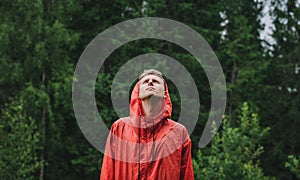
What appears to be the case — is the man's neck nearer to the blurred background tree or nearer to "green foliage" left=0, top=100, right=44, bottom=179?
"green foliage" left=0, top=100, right=44, bottom=179

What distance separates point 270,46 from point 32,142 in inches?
320

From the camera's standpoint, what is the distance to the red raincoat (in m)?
3.46

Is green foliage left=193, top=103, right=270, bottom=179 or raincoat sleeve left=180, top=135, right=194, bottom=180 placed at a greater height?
raincoat sleeve left=180, top=135, right=194, bottom=180

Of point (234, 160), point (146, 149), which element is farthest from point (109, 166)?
point (234, 160)

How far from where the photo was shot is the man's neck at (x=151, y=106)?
3543 mm

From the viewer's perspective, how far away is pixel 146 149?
3.48m

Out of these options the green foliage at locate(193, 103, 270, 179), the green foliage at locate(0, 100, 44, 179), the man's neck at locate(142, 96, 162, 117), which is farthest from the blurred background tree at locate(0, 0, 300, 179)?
the man's neck at locate(142, 96, 162, 117)

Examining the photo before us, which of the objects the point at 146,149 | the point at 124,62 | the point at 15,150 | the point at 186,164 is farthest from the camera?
the point at 124,62

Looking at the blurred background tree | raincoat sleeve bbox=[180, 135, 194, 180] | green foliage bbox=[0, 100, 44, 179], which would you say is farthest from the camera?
the blurred background tree

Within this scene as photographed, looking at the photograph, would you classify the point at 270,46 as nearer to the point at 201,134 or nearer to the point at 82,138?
the point at 201,134

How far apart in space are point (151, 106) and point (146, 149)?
0.30 meters

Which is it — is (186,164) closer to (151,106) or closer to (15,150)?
(151,106)

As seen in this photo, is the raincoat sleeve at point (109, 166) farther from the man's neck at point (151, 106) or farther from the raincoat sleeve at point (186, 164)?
the raincoat sleeve at point (186, 164)

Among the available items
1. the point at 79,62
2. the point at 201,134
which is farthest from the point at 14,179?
the point at 201,134
